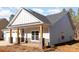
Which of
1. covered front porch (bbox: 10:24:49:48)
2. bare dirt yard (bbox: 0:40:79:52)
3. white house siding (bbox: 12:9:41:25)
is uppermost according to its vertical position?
white house siding (bbox: 12:9:41:25)

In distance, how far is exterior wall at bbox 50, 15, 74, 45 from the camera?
9.66 m

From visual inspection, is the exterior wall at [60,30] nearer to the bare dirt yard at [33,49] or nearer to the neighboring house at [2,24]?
the bare dirt yard at [33,49]

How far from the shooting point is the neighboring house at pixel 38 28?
31.1ft

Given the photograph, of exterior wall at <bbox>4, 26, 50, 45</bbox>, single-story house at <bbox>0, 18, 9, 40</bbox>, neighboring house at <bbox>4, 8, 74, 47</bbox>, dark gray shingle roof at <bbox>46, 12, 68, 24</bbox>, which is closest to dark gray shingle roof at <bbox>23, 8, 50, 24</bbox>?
neighboring house at <bbox>4, 8, 74, 47</bbox>

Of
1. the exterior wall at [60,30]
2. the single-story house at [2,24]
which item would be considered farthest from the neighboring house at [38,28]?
the single-story house at [2,24]

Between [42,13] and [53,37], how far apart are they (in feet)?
2.78

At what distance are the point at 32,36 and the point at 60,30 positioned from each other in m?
0.91

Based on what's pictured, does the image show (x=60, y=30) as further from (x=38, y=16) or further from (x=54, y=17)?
(x=38, y=16)

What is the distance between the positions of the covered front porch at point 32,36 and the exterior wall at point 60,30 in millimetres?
214

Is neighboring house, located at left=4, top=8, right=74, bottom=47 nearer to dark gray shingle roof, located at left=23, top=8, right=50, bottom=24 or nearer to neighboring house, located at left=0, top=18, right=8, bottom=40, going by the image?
dark gray shingle roof, located at left=23, top=8, right=50, bottom=24

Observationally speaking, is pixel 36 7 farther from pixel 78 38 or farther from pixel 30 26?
pixel 78 38

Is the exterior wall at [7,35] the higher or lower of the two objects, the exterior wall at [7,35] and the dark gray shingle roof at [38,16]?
the lower
